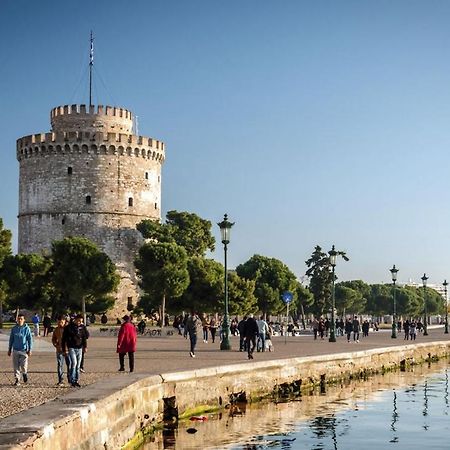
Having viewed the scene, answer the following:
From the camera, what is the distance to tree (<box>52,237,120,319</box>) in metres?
62.5

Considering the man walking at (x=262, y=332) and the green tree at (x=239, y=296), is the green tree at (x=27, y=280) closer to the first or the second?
the green tree at (x=239, y=296)

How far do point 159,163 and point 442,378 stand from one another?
53.0 metres

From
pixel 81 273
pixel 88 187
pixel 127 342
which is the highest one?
pixel 88 187

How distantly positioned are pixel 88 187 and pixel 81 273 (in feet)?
48.8

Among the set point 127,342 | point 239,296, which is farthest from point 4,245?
point 127,342

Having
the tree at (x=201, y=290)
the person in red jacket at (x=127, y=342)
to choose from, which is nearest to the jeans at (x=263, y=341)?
the person in red jacket at (x=127, y=342)

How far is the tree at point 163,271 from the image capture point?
6475 cm

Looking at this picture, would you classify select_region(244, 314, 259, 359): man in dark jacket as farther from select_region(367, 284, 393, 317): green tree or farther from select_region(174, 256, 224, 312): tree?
select_region(367, 284, 393, 317): green tree

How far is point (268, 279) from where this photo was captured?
82.4 meters

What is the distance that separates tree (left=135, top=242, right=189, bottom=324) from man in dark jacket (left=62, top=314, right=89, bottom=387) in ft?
149

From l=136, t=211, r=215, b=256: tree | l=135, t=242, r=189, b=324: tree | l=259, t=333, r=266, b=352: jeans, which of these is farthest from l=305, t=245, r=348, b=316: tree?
l=259, t=333, r=266, b=352: jeans

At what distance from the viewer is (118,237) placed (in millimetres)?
77438

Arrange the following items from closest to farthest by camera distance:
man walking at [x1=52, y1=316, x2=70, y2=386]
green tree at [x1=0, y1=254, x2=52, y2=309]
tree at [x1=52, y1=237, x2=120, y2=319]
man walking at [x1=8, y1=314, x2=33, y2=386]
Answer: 1. man walking at [x1=8, y1=314, x2=33, y2=386]
2. man walking at [x1=52, y1=316, x2=70, y2=386]
3. tree at [x1=52, y1=237, x2=120, y2=319]
4. green tree at [x1=0, y1=254, x2=52, y2=309]

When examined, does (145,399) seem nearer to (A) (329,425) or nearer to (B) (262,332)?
(A) (329,425)
